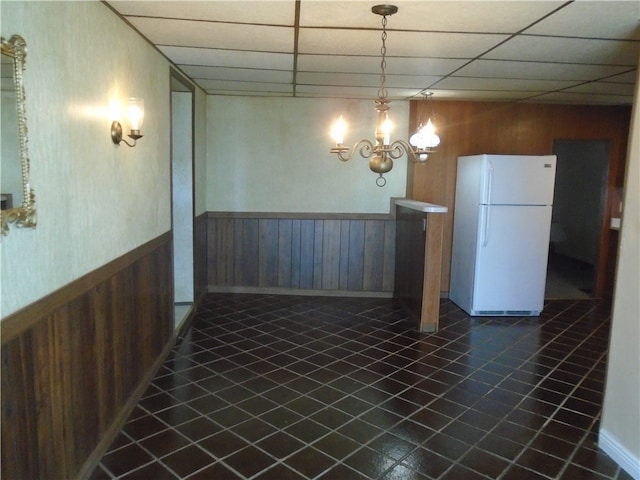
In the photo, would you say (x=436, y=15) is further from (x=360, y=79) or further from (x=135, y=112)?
(x=360, y=79)

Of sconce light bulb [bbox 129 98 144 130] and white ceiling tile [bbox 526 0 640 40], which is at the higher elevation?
white ceiling tile [bbox 526 0 640 40]

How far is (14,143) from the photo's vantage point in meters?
1.65

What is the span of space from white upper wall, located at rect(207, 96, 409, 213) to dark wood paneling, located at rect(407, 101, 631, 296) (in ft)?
1.04

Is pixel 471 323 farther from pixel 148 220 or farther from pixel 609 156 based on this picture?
pixel 148 220

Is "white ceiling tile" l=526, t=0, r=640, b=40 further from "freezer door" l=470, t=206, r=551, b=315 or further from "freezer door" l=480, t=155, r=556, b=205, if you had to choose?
"freezer door" l=470, t=206, r=551, b=315

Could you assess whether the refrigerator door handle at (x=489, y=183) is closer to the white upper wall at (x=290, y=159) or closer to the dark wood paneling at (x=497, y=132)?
the dark wood paneling at (x=497, y=132)

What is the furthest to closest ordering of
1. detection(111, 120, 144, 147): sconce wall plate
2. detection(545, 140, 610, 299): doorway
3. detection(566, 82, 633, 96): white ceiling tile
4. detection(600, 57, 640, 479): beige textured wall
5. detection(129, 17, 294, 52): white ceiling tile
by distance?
detection(545, 140, 610, 299): doorway
detection(566, 82, 633, 96): white ceiling tile
detection(129, 17, 294, 52): white ceiling tile
detection(111, 120, 144, 147): sconce wall plate
detection(600, 57, 640, 479): beige textured wall

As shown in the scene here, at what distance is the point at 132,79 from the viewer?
2.96 meters

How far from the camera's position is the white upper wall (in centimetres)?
568

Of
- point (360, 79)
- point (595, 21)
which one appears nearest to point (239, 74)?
point (360, 79)

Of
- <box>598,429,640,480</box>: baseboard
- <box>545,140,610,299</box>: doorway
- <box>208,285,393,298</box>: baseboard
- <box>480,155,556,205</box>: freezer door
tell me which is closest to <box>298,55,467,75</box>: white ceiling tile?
<box>480,155,556,205</box>: freezer door

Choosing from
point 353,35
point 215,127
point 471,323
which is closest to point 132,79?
point 353,35

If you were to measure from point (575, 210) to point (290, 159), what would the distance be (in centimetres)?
544

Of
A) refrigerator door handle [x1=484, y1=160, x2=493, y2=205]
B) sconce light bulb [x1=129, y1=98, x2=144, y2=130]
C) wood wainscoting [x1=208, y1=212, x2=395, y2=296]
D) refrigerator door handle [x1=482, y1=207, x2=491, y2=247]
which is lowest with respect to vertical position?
wood wainscoting [x1=208, y1=212, x2=395, y2=296]
